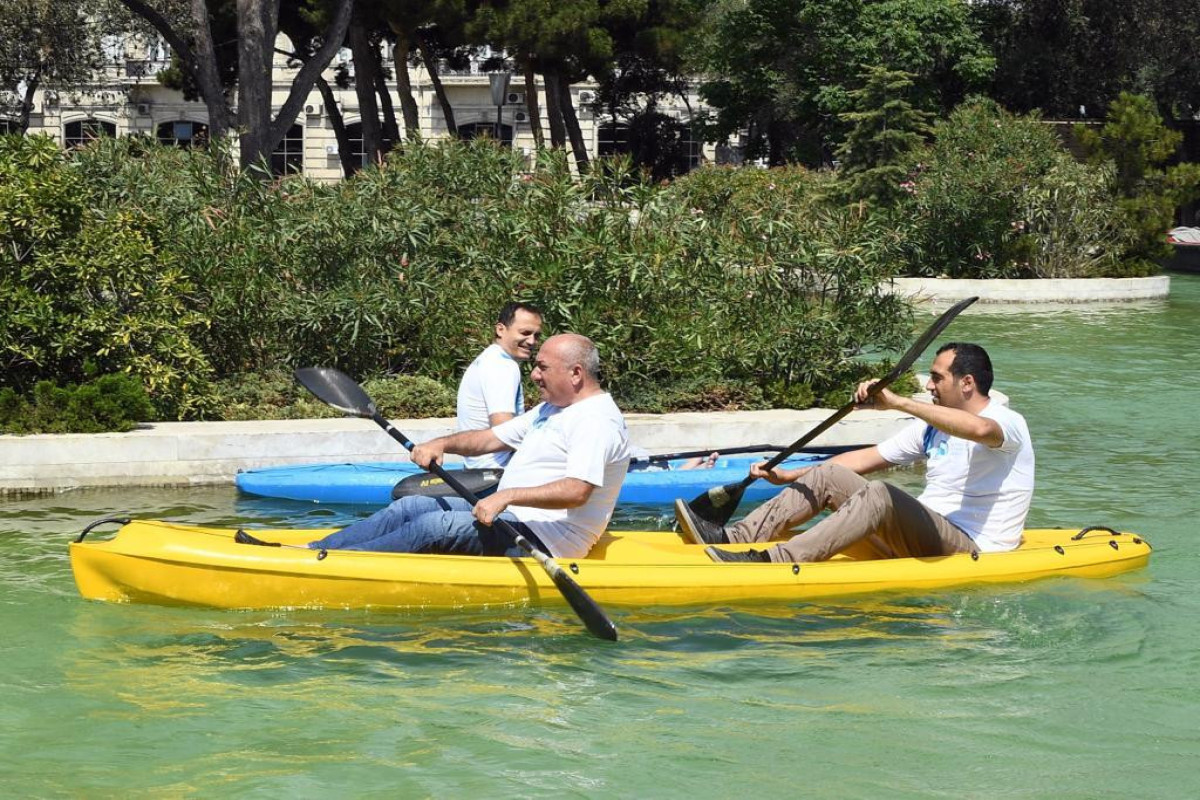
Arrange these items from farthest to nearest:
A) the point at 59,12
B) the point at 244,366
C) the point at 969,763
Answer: the point at 59,12 < the point at 244,366 < the point at 969,763

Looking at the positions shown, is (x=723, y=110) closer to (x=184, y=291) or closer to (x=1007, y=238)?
(x=1007, y=238)

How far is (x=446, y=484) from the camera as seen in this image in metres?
8.98

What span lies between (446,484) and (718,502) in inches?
61.2

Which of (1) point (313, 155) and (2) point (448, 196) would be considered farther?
(1) point (313, 155)

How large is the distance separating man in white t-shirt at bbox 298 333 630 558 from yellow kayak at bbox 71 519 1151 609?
0.15m

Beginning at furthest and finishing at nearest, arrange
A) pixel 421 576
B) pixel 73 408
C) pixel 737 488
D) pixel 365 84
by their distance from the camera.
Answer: pixel 365 84, pixel 73 408, pixel 737 488, pixel 421 576

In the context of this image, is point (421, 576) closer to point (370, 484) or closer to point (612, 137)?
point (370, 484)

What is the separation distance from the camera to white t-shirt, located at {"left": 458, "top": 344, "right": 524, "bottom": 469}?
8.82 metres

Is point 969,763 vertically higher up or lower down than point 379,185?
lower down

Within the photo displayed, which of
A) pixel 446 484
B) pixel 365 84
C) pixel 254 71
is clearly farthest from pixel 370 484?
pixel 365 84

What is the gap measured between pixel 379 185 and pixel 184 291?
2055 millimetres

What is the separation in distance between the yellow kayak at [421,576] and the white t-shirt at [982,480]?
22 centimetres

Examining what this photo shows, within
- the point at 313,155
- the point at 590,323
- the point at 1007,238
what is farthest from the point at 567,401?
the point at 313,155

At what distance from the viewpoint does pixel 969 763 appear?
573 centimetres
